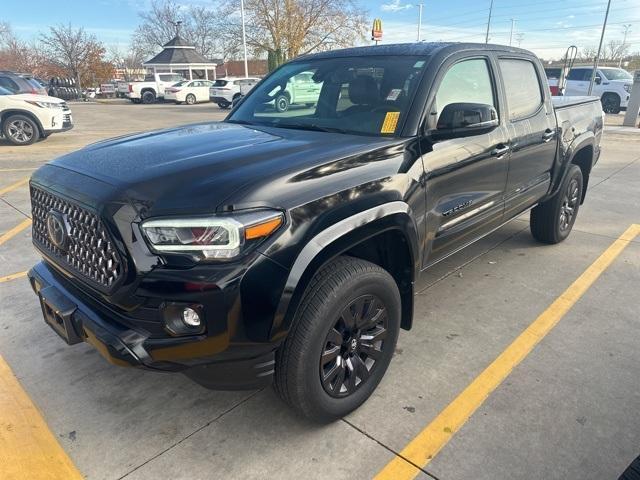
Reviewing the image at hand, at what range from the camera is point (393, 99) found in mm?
2930

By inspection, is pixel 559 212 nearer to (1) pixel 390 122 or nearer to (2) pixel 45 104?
(1) pixel 390 122

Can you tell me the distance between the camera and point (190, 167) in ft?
7.19

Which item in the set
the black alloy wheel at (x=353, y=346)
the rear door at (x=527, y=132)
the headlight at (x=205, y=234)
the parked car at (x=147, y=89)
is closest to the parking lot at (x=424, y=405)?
the black alloy wheel at (x=353, y=346)

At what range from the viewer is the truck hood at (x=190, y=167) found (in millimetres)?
1990

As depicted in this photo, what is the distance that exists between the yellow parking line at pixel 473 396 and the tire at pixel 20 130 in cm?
1252

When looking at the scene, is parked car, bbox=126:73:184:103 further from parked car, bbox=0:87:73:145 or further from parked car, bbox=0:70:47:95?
parked car, bbox=0:87:73:145

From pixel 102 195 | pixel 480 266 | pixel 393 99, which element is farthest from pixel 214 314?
pixel 480 266

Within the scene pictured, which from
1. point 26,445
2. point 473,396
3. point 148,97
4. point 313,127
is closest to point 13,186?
point 26,445

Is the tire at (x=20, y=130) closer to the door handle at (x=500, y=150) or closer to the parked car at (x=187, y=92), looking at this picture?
the door handle at (x=500, y=150)

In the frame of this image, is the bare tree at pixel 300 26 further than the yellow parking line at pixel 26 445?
Yes

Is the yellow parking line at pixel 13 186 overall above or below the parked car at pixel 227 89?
below

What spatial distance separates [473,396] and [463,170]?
137 centimetres

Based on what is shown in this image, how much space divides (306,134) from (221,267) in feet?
4.10

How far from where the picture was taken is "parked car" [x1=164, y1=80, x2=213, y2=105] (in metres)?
31.1
